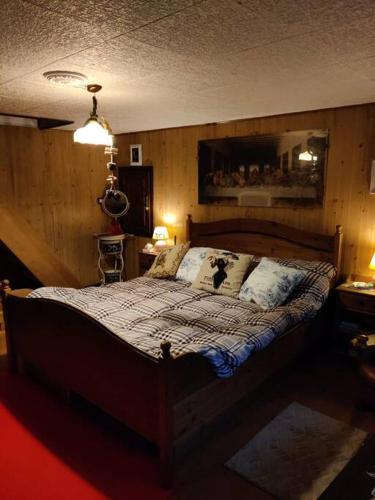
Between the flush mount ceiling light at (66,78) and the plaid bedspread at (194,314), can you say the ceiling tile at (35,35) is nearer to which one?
the flush mount ceiling light at (66,78)

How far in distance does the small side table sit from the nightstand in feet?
10.3

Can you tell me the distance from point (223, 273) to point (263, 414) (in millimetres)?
1330

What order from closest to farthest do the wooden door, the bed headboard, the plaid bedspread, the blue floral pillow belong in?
the plaid bedspread < the blue floral pillow < the bed headboard < the wooden door

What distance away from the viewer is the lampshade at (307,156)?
143 inches

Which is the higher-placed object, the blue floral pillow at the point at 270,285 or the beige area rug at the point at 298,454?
the blue floral pillow at the point at 270,285

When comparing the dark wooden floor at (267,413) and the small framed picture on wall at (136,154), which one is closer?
the dark wooden floor at (267,413)

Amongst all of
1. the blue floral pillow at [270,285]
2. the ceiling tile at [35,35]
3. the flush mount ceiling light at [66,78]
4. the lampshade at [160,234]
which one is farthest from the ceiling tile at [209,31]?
the lampshade at [160,234]

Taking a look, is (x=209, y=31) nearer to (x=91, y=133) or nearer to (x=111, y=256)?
(x=91, y=133)

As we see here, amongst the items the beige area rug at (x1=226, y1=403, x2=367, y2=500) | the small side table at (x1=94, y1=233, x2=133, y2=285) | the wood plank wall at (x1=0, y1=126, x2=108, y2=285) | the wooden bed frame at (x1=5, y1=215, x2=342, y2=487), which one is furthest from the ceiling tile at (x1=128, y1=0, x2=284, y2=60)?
the small side table at (x1=94, y1=233, x2=133, y2=285)

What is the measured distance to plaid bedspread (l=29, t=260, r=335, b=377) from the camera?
7.42 ft

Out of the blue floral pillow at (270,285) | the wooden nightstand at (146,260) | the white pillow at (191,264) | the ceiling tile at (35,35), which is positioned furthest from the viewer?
the wooden nightstand at (146,260)

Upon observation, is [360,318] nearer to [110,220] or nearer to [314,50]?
[314,50]

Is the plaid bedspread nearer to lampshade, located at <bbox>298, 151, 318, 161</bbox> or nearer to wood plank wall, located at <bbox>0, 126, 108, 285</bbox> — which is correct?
lampshade, located at <bbox>298, 151, 318, 161</bbox>

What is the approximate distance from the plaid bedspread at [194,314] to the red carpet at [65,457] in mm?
639
